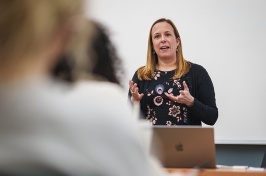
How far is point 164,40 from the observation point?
2.80m

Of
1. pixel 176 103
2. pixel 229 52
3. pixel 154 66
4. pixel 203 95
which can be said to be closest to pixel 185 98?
pixel 176 103

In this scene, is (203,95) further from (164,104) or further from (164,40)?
(164,40)

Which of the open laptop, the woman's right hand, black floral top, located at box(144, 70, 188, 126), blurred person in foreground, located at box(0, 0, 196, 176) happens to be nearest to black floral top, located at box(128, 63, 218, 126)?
black floral top, located at box(144, 70, 188, 126)

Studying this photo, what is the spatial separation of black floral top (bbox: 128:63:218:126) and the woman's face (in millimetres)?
128

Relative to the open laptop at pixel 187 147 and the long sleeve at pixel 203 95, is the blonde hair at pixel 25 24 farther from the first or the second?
the long sleeve at pixel 203 95

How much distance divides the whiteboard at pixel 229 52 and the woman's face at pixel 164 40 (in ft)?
1.55

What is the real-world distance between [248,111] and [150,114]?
3.47 feet

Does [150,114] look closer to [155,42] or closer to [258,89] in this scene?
[155,42]

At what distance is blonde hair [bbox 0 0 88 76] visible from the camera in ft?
1.52

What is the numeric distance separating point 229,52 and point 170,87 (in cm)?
94

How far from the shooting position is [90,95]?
50 centimetres

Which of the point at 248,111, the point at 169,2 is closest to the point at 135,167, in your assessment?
the point at 248,111

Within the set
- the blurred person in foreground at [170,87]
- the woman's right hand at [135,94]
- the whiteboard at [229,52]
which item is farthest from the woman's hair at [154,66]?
the whiteboard at [229,52]

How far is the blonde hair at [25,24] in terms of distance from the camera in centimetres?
46
